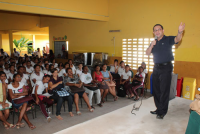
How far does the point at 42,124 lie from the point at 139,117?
2.44 m

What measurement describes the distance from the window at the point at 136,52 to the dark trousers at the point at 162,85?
14.7 ft

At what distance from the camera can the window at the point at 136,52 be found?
6.95 metres

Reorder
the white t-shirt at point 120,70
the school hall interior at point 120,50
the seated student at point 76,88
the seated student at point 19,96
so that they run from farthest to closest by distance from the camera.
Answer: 1. the white t-shirt at point 120,70
2. the seated student at point 76,88
3. the seated student at point 19,96
4. the school hall interior at point 120,50

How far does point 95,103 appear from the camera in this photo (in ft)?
17.9

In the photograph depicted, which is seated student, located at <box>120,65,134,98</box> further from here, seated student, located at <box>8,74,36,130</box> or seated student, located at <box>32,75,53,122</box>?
seated student, located at <box>8,74,36,130</box>

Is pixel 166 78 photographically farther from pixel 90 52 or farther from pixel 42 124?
pixel 90 52

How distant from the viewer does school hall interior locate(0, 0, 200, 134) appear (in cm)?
255

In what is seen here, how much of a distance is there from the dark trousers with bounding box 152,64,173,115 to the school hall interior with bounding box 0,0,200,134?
22 centimetres

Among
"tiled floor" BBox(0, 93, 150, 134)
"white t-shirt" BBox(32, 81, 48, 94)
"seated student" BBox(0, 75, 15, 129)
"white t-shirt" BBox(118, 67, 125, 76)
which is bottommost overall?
"tiled floor" BBox(0, 93, 150, 134)

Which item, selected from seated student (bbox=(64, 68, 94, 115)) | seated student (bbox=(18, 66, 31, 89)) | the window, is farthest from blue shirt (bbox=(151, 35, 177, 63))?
the window

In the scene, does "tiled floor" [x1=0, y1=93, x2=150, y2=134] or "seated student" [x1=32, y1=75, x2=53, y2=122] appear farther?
"seated student" [x1=32, y1=75, x2=53, y2=122]

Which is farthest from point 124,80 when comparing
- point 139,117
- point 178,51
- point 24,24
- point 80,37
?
point 24,24

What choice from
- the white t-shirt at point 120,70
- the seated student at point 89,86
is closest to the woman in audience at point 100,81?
the seated student at point 89,86

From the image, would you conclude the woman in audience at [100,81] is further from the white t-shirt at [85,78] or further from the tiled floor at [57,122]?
the tiled floor at [57,122]
